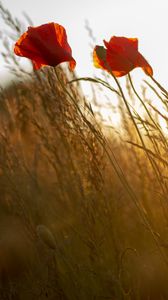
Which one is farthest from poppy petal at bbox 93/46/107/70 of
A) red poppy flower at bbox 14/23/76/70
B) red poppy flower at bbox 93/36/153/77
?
red poppy flower at bbox 14/23/76/70

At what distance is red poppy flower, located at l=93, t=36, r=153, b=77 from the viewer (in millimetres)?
1283

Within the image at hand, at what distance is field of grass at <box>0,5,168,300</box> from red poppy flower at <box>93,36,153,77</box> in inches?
4.3

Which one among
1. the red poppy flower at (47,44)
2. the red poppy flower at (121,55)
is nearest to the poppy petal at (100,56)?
the red poppy flower at (121,55)

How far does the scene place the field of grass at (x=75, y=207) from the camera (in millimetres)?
1471

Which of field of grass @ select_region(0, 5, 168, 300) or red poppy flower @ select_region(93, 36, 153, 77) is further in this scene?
field of grass @ select_region(0, 5, 168, 300)

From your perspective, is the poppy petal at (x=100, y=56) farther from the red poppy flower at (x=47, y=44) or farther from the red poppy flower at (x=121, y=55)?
the red poppy flower at (x=47, y=44)

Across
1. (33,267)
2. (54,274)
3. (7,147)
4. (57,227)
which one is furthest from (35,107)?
(54,274)

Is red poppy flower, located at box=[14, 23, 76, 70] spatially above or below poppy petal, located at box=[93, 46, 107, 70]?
above

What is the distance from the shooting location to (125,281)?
65.0 inches

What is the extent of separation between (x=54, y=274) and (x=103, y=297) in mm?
282

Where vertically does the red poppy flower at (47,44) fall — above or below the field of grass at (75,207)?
above

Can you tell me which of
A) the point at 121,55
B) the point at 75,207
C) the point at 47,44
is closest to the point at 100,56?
the point at 121,55

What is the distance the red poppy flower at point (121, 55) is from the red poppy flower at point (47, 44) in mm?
125

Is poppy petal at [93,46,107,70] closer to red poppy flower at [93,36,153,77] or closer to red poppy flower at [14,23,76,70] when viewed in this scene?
red poppy flower at [93,36,153,77]
